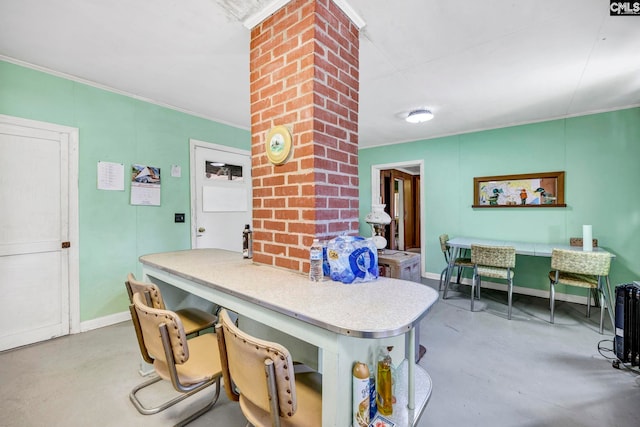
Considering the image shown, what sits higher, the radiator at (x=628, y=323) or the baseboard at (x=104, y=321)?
the radiator at (x=628, y=323)

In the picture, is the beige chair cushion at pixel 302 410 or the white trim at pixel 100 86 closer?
the beige chair cushion at pixel 302 410

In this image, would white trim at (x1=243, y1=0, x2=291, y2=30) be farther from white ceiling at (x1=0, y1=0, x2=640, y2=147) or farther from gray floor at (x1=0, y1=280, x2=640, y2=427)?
gray floor at (x1=0, y1=280, x2=640, y2=427)

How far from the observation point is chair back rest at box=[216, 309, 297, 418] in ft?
2.76

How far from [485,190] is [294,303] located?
413 cm

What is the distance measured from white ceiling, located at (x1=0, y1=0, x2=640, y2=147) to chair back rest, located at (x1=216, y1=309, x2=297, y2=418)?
1872 mm

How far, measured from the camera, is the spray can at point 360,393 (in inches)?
34.5

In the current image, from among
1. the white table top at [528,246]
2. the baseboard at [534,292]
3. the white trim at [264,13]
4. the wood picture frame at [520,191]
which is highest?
the white trim at [264,13]

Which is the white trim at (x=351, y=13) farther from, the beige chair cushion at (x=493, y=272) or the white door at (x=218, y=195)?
the beige chair cushion at (x=493, y=272)

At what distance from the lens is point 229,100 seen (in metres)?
3.11

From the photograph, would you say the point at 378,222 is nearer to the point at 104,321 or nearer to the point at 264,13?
the point at 264,13

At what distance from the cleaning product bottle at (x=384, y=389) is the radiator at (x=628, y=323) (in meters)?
2.23

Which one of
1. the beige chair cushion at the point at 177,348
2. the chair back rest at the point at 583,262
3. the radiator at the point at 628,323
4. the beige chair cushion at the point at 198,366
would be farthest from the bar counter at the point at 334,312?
the chair back rest at the point at 583,262

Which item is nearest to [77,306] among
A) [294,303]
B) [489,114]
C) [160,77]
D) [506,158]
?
[160,77]

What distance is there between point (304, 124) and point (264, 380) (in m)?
1.22
